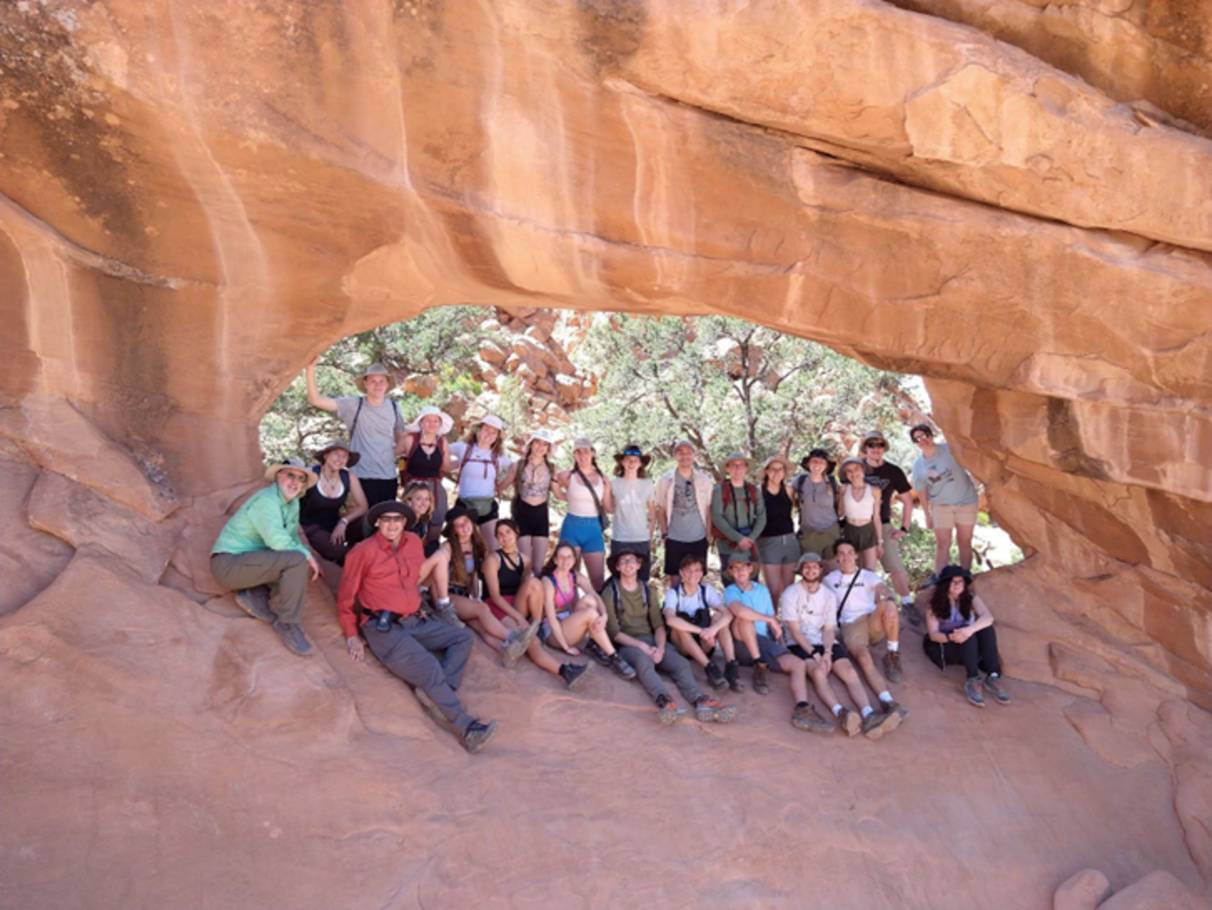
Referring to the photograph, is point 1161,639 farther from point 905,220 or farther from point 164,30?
point 164,30

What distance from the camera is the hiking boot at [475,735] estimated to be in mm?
6043

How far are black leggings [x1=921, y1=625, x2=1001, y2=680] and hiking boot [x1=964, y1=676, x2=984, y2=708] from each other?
0.04m

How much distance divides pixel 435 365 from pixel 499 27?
1520 cm

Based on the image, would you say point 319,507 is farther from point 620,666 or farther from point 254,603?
point 620,666

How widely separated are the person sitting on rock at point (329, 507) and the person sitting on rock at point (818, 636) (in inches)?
129

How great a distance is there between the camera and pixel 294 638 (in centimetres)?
593

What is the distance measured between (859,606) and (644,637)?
1.67 meters

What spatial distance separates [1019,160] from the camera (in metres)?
6.14

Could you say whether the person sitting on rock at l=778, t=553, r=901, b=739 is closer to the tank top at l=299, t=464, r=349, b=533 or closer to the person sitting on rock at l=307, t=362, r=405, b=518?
the person sitting on rock at l=307, t=362, r=405, b=518

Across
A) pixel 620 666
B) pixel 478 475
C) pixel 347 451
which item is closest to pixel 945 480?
pixel 620 666

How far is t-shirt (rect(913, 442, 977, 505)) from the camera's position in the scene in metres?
8.55

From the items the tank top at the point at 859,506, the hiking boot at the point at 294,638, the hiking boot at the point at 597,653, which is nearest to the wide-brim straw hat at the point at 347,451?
the hiking boot at the point at 294,638

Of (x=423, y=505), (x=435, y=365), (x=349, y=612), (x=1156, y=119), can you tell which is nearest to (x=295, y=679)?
(x=349, y=612)

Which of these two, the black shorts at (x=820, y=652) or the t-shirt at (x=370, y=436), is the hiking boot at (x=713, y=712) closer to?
the black shorts at (x=820, y=652)
